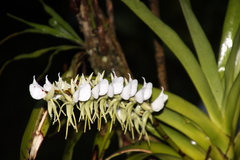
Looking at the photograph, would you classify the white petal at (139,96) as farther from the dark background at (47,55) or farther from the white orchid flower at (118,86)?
the dark background at (47,55)

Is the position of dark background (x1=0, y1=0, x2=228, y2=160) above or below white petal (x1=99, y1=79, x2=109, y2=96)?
above

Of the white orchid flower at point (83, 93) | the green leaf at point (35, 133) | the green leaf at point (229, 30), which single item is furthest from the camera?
the green leaf at point (229, 30)

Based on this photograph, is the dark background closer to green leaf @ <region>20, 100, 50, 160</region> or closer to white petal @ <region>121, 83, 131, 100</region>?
green leaf @ <region>20, 100, 50, 160</region>

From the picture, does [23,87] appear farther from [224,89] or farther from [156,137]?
[224,89]

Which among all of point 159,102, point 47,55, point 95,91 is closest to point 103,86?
point 95,91

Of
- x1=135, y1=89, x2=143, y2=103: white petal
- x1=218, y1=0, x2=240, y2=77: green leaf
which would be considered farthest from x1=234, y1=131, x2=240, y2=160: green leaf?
x1=135, y1=89, x2=143, y2=103: white petal

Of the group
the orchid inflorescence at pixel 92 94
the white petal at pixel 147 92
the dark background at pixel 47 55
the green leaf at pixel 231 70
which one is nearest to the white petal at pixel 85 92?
the orchid inflorescence at pixel 92 94
